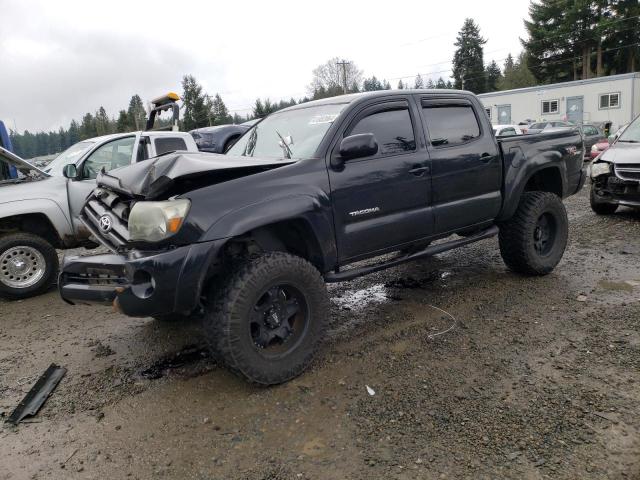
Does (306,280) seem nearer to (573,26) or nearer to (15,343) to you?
(15,343)

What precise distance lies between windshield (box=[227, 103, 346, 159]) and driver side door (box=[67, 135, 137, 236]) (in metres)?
2.20

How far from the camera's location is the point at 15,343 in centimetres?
454

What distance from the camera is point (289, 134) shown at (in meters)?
4.20

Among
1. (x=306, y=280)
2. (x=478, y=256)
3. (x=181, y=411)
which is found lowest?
(x=478, y=256)

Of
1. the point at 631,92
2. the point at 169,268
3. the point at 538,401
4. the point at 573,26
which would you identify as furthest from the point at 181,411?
the point at 573,26

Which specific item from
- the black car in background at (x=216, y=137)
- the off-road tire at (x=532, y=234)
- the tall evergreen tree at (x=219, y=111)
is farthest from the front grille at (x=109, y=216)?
the tall evergreen tree at (x=219, y=111)

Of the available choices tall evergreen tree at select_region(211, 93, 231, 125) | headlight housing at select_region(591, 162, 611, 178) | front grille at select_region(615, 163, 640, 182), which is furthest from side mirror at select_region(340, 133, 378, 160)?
tall evergreen tree at select_region(211, 93, 231, 125)

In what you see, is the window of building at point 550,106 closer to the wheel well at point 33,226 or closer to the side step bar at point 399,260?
the side step bar at point 399,260

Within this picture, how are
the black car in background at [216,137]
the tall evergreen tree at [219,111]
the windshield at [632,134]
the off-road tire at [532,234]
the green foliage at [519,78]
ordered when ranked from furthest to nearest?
the tall evergreen tree at [219,111] < the green foliage at [519,78] < the black car in background at [216,137] < the windshield at [632,134] < the off-road tire at [532,234]

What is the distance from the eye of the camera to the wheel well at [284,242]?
3.54 metres

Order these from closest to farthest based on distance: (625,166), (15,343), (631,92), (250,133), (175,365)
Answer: (175,365) → (15,343) → (250,133) → (625,166) → (631,92)

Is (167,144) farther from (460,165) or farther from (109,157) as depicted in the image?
(460,165)

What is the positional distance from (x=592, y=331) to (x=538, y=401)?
1.30m

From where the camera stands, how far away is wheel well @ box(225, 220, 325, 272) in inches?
140
